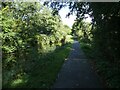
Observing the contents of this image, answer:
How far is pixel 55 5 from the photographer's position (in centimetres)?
1366

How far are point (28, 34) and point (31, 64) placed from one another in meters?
6.54

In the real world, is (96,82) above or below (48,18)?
below

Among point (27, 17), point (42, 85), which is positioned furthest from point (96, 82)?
point (27, 17)

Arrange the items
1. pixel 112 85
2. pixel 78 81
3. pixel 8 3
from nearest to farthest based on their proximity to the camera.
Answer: pixel 112 85, pixel 78 81, pixel 8 3

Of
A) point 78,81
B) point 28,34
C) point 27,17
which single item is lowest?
point 78,81

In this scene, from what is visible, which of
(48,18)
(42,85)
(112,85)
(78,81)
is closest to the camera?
(112,85)

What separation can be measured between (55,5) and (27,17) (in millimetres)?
9556

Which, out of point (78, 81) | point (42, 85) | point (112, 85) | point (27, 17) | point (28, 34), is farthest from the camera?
point (27, 17)

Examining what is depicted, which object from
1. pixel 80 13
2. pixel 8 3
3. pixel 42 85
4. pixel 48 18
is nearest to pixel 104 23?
pixel 80 13

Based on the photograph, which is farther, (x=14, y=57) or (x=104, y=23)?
(x=14, y=57)

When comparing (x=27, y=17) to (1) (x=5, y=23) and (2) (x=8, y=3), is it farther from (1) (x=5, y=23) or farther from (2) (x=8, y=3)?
(1) (x=5, y=23)

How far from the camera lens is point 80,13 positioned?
46.6ft

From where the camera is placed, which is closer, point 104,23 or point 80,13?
point 104,23

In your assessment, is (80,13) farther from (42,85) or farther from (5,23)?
(42,85)
